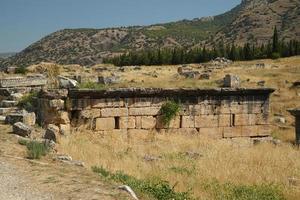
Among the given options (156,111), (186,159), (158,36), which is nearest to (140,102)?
(156,111)

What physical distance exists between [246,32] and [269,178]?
120 m

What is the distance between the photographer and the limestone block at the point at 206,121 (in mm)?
14211

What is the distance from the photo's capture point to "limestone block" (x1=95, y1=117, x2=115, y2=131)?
13.4m

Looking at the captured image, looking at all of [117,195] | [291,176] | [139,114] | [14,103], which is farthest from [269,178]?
[14,103]

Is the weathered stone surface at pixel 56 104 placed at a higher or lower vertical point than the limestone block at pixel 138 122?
higher

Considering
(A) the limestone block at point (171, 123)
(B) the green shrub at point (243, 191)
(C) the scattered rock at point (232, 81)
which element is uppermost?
(C) the scattered rock at point (232, 81)

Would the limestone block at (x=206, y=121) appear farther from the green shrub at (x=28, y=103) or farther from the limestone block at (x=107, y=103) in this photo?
the green shrub at (x=28, y=103)

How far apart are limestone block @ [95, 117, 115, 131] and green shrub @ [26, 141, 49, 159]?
154 inches

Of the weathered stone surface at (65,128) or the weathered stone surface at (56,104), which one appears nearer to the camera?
the weathered stone surface at (65,128)

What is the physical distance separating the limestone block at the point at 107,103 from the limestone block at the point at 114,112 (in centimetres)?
9

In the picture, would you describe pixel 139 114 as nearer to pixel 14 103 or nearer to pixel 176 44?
pixel 14 103

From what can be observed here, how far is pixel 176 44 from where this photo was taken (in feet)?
500

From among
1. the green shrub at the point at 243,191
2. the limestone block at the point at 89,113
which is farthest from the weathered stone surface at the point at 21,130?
the green shrub at the point at 243,191

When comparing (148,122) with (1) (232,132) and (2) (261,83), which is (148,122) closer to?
(1) (232,132)
